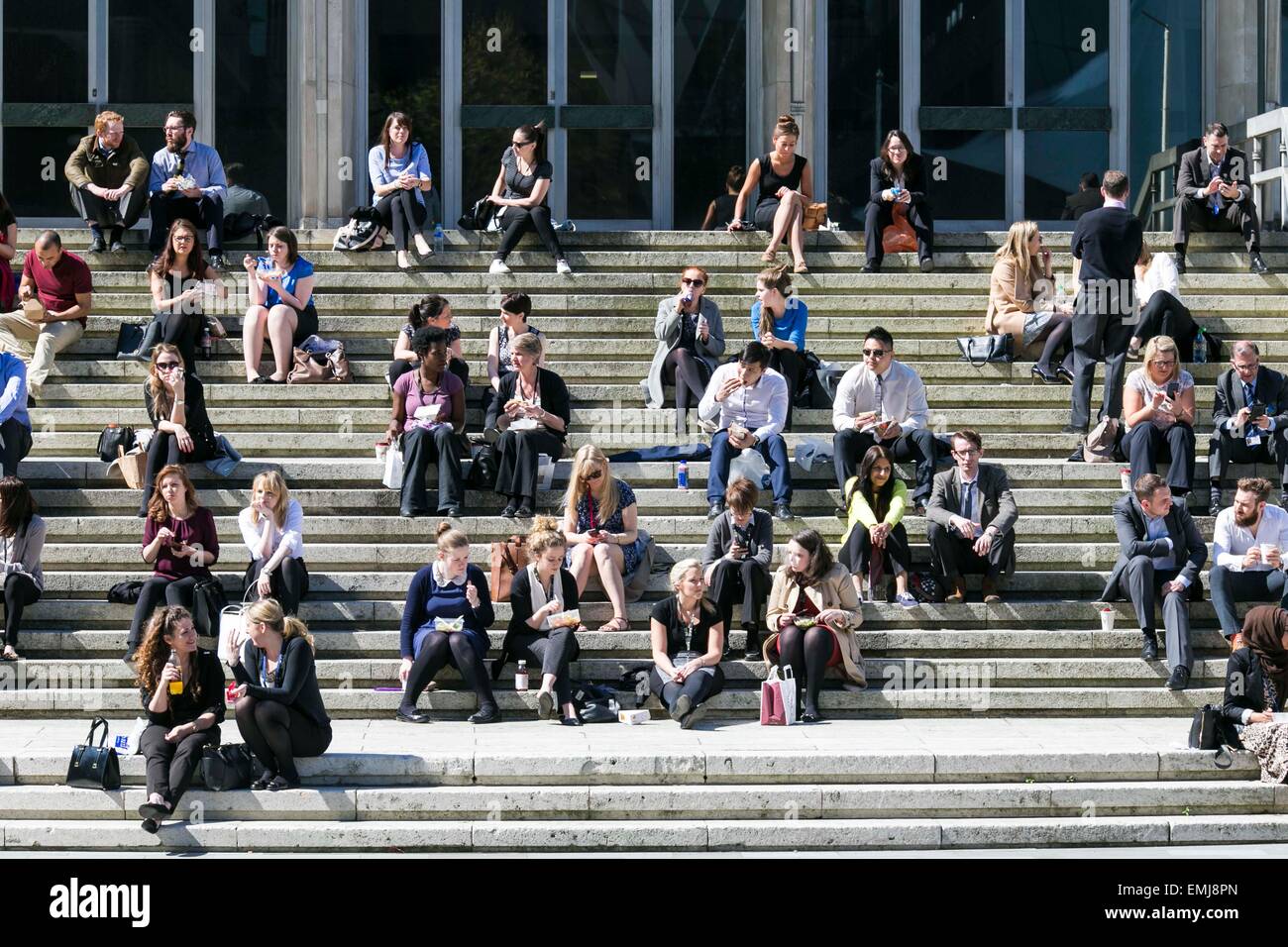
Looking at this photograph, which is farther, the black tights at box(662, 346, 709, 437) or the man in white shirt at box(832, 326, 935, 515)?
the black tights at box(662, 346, 709, 437)

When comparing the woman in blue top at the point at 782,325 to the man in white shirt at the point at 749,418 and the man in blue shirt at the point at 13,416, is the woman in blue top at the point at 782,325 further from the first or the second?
the man in blue shirt at the point at 13,416

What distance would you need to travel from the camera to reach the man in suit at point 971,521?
12828mm

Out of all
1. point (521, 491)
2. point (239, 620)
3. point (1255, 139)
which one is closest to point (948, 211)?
point (1255, 139)

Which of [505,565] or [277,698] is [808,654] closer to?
[505,565]

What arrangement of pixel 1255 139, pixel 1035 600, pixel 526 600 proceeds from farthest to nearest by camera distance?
pixel 1255 139
pixel 1035 600
pixel 526 600

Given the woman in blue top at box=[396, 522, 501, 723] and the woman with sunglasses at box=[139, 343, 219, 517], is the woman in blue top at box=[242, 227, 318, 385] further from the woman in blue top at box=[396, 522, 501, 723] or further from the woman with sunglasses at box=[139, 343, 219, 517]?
the woman in blue top at box=[396, 522, 501, 723]

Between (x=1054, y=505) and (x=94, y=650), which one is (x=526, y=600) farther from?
(x=1054, y=505)

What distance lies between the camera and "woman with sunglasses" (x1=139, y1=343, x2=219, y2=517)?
44.4ft

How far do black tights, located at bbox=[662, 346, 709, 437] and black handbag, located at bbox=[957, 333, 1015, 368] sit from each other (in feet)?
8.71

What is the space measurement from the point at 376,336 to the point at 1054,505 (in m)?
6.07

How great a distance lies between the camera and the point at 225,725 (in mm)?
11664

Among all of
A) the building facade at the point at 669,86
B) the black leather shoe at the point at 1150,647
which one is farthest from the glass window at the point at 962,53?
the black leather shoe at the point at 1150,647

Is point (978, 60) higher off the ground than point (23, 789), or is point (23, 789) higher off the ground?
point (978, 60)

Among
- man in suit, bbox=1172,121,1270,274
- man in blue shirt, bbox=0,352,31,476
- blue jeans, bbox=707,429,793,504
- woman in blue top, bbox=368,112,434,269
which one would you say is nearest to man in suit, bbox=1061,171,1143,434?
man in suit, bbox=1172,121,1270,274
